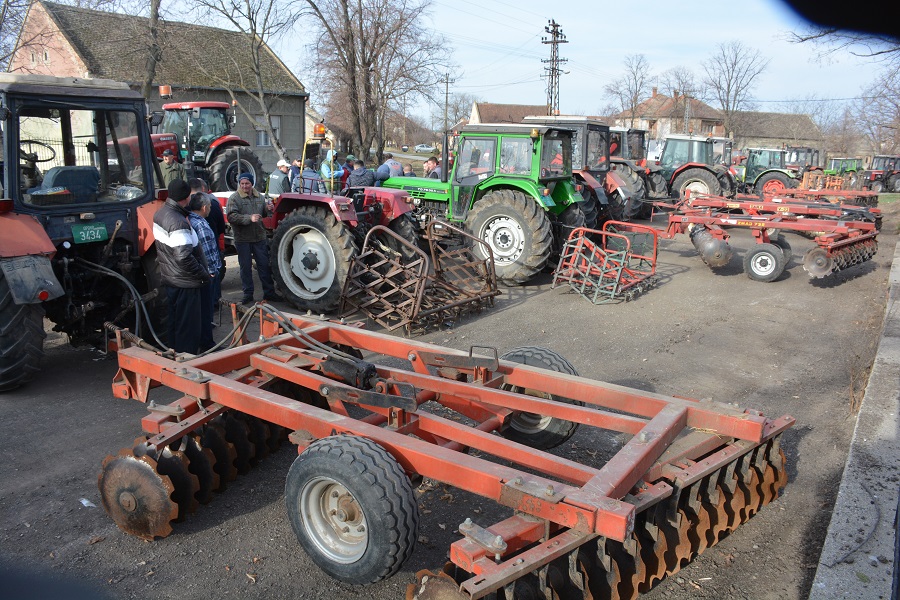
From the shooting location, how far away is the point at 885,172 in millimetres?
30516

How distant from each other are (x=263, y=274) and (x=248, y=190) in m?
0.98

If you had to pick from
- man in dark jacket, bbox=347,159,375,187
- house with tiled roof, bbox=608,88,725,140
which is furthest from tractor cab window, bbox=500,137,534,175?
house with tiled roof, bbox=608,88,725,140

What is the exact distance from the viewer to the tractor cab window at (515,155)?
960cm

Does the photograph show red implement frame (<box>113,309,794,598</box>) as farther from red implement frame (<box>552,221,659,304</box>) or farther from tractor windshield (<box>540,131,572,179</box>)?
tractor windshield (<box>540,131,572,179</box>)

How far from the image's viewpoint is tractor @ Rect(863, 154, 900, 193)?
29.3 metres

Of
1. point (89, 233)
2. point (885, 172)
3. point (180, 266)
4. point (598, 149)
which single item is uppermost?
point (885, 172)

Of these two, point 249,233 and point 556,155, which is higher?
point 556,155

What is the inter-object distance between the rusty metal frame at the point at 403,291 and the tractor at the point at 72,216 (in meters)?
2.04

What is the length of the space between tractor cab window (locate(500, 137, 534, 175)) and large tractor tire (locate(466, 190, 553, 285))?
37 centimetres

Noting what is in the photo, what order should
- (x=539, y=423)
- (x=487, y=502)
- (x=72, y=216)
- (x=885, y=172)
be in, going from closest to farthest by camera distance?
(x=487, y=502)
(x=539, y=423)
(x=72, y=216)
(x=885, y=172)

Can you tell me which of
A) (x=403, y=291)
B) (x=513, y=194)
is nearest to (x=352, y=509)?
(x=403, y=291)

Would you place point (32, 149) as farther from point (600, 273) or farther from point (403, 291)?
point (600, 273)

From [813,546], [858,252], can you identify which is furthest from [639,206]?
[813,546]

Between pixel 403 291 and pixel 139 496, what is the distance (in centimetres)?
385
